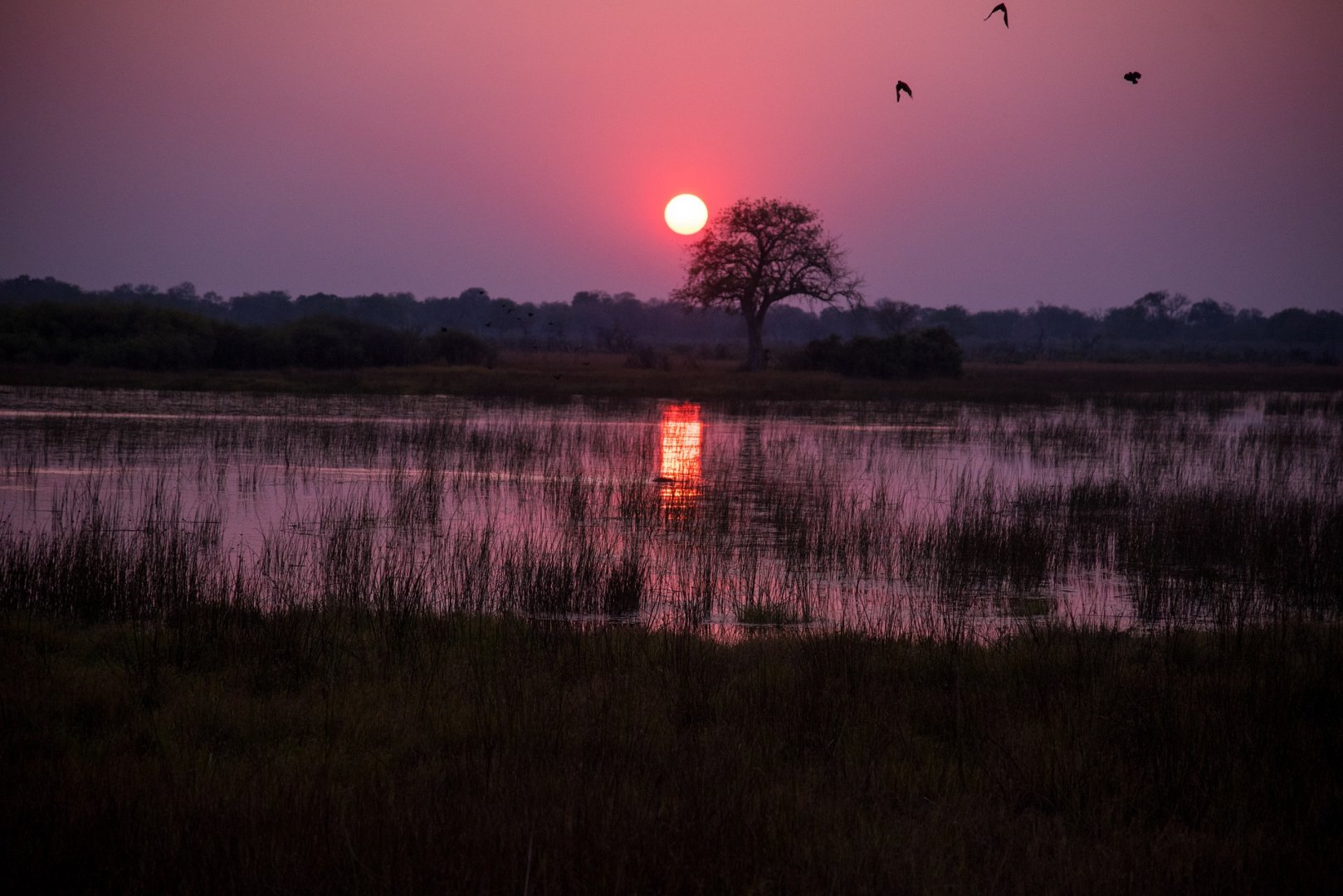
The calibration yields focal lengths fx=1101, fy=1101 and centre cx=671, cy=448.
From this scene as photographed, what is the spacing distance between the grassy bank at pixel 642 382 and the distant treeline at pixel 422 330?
2108 mm

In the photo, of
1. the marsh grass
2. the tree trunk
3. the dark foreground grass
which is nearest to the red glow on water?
the marsh grass

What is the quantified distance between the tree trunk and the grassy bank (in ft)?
4.35

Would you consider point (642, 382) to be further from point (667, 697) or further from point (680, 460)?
point (667, 697)

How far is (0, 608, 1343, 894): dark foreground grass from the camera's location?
13.8 ft

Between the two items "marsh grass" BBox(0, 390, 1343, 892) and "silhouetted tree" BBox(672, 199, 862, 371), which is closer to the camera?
"marsh grass" BBox(0, 390, 1343, 892)

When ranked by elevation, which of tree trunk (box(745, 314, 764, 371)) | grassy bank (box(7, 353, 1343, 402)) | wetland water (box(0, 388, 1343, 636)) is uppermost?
tree trunk (box(745, 314, 764, 371))

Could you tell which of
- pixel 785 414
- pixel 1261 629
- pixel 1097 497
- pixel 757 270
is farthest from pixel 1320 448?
pixel 757 270

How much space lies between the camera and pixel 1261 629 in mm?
8422

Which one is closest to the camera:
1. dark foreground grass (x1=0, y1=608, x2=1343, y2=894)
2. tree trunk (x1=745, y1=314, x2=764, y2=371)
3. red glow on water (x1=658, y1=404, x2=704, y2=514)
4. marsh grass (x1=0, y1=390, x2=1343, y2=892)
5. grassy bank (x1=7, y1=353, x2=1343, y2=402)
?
dark foreground grass (x1=0, y1=608, x2=1343, y2=894)

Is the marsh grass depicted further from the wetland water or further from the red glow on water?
the red glow on water

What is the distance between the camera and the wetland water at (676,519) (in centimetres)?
962

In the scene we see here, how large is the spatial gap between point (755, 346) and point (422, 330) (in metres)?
93.6

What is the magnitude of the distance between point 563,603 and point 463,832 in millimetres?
5071

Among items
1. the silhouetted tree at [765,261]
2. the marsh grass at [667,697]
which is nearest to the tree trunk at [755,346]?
the silhouetted tree at [765,261]
